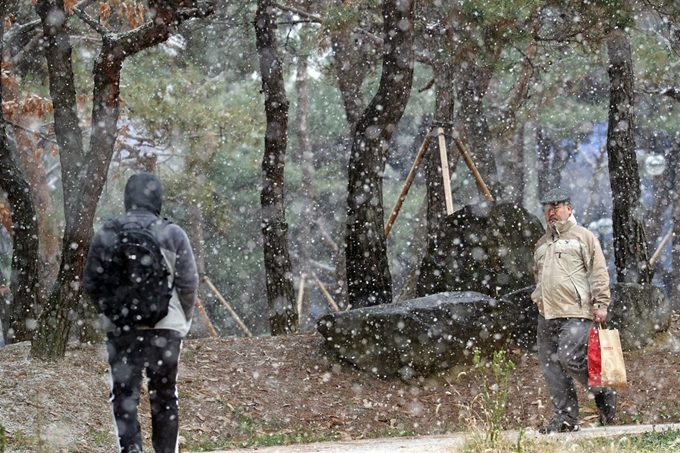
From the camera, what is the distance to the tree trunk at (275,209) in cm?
1373

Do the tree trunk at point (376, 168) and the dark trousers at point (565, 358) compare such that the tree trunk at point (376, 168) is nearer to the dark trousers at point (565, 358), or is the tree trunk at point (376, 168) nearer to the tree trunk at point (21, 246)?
the tree trunk at point (21, 246)

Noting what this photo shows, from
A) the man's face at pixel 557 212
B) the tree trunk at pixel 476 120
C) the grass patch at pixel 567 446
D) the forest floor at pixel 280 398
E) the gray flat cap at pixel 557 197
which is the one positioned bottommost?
the forest floor at pixel 280 398

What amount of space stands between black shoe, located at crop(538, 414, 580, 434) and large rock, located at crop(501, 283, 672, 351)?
4.24m

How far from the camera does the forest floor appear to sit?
8734 millimetres

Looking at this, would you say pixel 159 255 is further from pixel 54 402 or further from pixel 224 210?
pixel 224 210

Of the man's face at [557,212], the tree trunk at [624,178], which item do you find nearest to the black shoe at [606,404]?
the man's face at [557,212]

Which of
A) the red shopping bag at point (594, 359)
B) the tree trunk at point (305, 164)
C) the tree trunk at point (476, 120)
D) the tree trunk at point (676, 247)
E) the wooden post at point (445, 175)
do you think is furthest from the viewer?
the tree trunk at point (305, 164)

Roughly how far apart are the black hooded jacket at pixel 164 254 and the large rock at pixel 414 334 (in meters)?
5.96

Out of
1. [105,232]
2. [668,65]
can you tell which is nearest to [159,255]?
[105,232]

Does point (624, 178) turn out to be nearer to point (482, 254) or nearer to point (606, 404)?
point (482, 254)

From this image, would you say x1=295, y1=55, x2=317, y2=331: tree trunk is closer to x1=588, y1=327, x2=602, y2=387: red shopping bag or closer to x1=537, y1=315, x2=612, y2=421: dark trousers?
x1=537, y1=315, x2=612, y2=421: dark trousers

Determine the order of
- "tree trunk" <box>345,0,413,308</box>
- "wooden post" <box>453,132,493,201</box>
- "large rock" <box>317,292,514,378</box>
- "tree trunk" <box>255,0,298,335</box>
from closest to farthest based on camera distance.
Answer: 1. "large rock" <box>317,292,514,378</box>
2. "tree trunk" <box>345,0,413,308</box>
3. "wooden post" <box>453,132,493,201</box>
4. "tree trunk" <box>255,0,298,335</box>

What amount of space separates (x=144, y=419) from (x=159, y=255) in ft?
14.2

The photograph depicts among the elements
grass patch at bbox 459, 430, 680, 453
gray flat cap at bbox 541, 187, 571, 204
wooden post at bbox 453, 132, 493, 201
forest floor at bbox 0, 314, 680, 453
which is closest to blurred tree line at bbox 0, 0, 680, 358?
wooden post at bbox 453, 132, 493, 201
